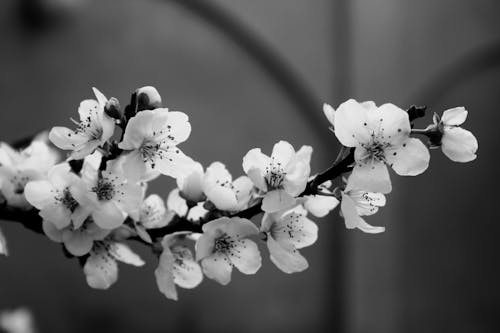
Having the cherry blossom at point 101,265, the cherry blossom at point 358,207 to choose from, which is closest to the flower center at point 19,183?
the cherry blossom at point 101,265

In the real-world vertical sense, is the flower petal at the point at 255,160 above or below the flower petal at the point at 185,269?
above

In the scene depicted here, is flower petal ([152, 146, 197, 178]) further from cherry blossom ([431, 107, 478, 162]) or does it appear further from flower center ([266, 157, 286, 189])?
cherry blossom ([431, 107, 478, 162])

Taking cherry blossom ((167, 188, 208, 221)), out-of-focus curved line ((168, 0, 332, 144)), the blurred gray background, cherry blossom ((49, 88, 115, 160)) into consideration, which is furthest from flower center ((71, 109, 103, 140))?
out-of-focus curved line ((168, 0, 332, 144))

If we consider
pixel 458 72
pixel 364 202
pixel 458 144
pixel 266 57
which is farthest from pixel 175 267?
pixel 458 72

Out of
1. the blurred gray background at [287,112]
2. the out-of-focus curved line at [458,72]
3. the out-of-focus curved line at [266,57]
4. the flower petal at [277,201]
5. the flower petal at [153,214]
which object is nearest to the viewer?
the flower petal at [277,201]

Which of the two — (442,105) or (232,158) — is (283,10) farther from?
(442,105)

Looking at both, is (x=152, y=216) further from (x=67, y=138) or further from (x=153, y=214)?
(x=67, y=138)

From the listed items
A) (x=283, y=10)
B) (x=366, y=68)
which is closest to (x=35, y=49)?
(x=283, y=10)

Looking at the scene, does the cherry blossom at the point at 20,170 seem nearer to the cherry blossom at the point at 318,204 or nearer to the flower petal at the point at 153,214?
the flower petal at the point at 153,214
